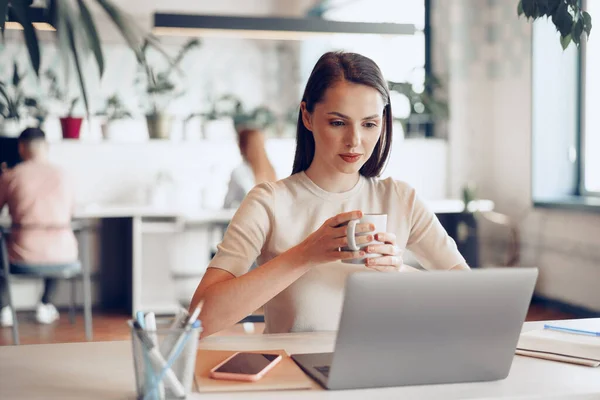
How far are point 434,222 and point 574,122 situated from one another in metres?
3.85

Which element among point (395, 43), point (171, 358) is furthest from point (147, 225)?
point (171, 358)

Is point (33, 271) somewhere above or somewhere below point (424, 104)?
below

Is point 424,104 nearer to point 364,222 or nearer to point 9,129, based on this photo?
point 9,129

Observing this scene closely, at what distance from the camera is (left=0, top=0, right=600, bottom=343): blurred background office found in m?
5.09

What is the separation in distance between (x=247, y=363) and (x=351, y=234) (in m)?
0.30

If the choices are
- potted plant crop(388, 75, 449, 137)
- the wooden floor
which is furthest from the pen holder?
potted plant crop(388, 75, 449, 137)

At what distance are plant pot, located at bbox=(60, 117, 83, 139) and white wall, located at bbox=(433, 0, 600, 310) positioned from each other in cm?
279

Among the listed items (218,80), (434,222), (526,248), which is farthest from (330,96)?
(218,80)

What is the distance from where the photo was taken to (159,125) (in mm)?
5387

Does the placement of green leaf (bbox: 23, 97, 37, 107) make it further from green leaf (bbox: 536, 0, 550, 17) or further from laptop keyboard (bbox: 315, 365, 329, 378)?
laptop keyboard (bbox: 315, 365, 329, 378)

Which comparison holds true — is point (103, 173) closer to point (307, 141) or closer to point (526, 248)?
point (526, 248)

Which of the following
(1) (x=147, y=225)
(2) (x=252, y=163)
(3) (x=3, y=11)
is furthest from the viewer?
(1) (x=147, y=225)

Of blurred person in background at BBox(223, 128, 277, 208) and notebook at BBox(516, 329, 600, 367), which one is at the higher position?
blurred person in background at BBox(223, 128, 277, 208)

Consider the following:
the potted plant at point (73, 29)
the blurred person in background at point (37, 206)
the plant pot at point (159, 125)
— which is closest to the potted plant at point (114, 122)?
the plant pot at point (159, 125)
